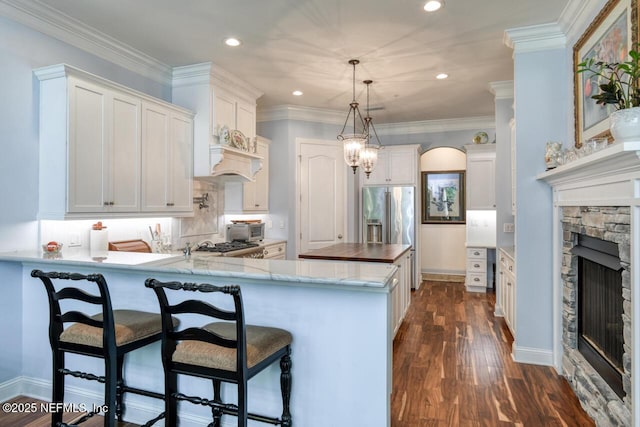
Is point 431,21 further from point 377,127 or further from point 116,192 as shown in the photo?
A: point 377,127

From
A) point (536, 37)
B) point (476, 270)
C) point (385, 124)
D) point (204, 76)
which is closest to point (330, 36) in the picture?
point (204, 76)

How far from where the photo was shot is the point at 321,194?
604 centimetres

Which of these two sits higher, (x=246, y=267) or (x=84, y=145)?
(x=84, y=145)

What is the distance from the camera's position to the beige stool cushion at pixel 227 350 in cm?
173

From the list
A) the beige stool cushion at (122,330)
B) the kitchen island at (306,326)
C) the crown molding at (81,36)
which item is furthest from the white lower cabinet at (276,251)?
the beige stool cushion at (122,330)

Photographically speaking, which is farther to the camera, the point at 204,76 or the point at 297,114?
the point at 297,114

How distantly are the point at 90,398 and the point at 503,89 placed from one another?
16.8 feet

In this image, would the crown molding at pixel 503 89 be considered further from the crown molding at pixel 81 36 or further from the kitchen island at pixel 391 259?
the crown molding at pixel 81 36

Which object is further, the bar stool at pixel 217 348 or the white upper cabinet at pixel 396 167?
the white upper cabinet at pixel 396 167

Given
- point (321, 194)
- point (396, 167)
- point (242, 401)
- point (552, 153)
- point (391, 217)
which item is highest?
point (396, 167)

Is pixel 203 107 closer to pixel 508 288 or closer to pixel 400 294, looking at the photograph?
pixel 400 294

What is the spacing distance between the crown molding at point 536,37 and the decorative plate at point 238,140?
2.85 m

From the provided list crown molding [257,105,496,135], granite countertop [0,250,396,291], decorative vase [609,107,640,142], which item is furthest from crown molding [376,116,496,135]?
granite countertop [0,250,396,291]

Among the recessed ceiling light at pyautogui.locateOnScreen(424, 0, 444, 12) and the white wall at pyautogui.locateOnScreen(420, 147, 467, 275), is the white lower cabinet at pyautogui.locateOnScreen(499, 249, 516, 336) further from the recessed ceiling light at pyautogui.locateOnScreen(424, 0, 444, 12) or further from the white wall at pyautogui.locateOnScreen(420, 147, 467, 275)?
the white wall at pyautogui.locateOnScreen(420, 147, 467, 275)
